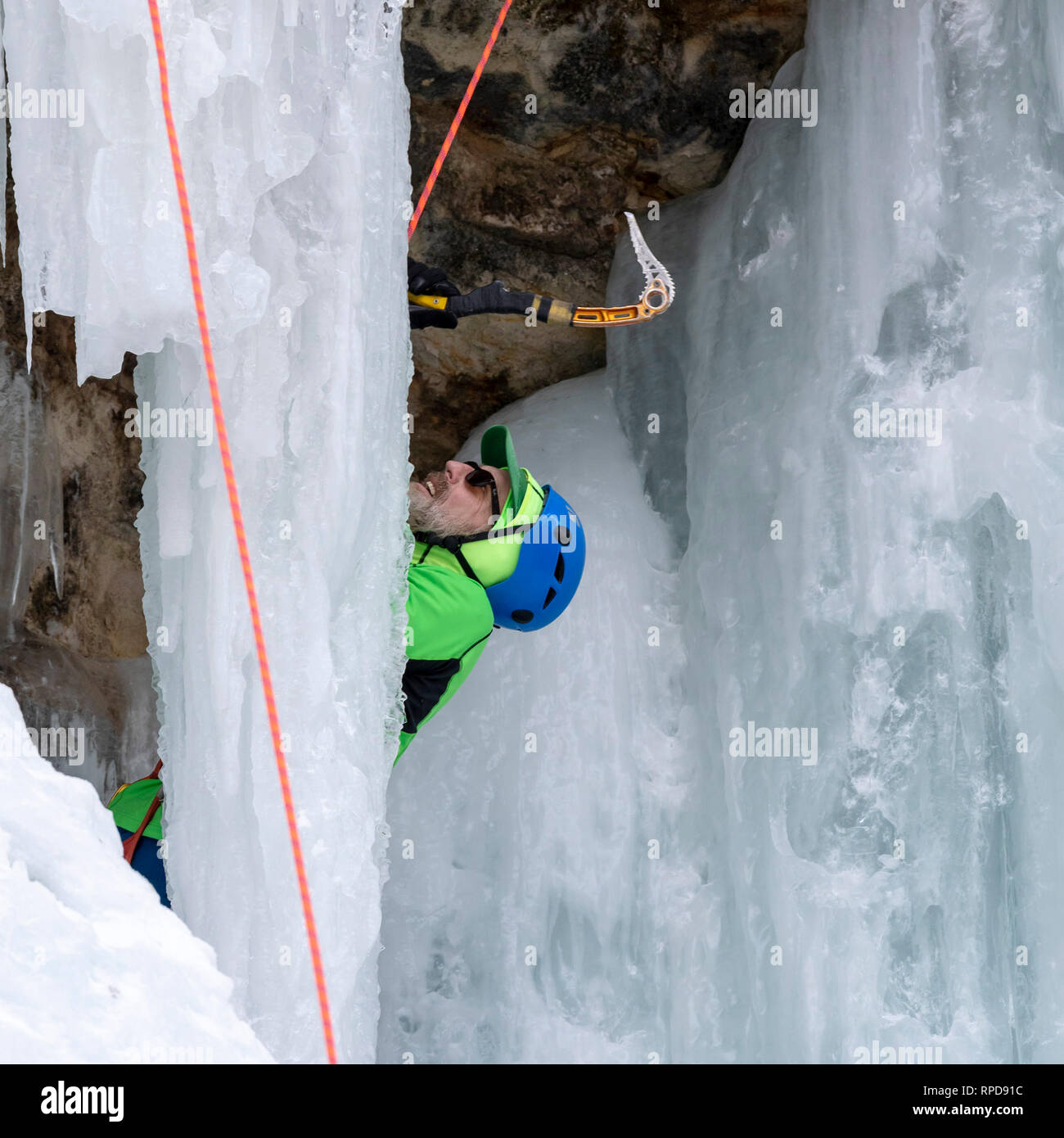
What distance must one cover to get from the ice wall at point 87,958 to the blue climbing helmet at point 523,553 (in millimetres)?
993

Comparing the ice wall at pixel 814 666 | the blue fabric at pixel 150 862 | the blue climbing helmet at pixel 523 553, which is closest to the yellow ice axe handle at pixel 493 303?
the blue climbing helmet at pixel 523 553

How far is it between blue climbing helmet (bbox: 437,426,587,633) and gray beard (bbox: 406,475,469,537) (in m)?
0.02

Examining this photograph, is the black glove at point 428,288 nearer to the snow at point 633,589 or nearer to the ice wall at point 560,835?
the snow at point 633,589

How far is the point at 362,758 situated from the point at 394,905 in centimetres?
126

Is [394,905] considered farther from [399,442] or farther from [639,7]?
[639,7]

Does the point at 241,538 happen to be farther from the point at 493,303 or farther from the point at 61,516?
the point at 61,516

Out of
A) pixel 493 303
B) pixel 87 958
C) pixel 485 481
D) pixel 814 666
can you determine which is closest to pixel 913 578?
pixel 814 666

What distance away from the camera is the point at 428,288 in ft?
9.42

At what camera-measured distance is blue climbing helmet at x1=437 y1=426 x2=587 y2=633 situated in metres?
2.70

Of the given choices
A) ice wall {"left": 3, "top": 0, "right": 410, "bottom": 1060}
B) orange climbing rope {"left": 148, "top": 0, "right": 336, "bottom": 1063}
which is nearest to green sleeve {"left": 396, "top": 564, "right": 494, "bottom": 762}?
ice wall {"left": 3, "top": 0, "right": 410, "bottom": 1060}

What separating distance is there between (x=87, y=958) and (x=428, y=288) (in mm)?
1597

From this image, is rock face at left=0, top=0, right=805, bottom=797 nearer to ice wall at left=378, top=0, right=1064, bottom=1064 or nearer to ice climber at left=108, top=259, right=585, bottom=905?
ice wall at left=378, top=0, right=1064, bottom=1064

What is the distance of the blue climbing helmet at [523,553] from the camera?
8.86ft

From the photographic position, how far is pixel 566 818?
3383mm
